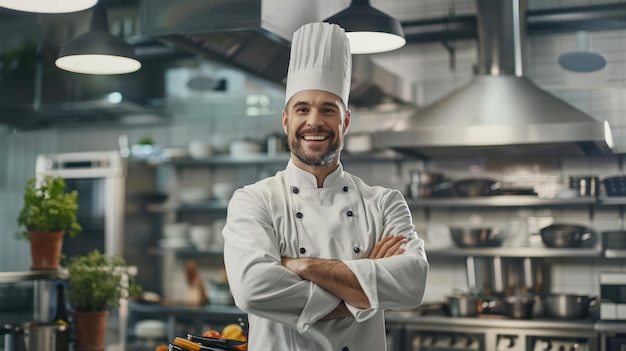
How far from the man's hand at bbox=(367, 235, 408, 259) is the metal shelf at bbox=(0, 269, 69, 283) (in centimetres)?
182

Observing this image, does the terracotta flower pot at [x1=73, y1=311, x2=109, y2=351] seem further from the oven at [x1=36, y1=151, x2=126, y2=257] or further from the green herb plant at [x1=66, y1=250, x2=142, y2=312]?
the oven at [x1=36, y1=151, x2=126, y2=257]

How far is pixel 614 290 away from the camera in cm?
494

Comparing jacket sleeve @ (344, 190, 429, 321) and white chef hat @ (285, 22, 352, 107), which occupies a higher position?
white chef hat @ (285, 22, 352, 107)

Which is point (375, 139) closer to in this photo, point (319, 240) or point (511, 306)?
point (511, 306)

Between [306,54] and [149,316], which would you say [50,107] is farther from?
[306,54]

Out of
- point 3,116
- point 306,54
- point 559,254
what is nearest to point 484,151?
point 559,254

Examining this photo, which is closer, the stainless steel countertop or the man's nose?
the man's nose

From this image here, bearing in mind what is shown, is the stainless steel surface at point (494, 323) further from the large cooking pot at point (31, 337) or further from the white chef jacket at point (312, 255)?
the white chef jacket at point (312, 255)

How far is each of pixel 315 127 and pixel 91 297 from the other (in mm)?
1782

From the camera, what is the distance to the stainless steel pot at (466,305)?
5.28 metres

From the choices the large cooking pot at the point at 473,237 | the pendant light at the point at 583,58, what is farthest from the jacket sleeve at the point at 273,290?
the pendant light at the point at 583,58

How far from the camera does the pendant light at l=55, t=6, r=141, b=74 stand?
3436 mm

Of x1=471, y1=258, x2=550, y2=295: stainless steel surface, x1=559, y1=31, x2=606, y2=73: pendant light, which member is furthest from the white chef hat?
x1=559, y1=31, x2=606, y2=73: pendant light

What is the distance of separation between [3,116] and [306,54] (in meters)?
5.18
